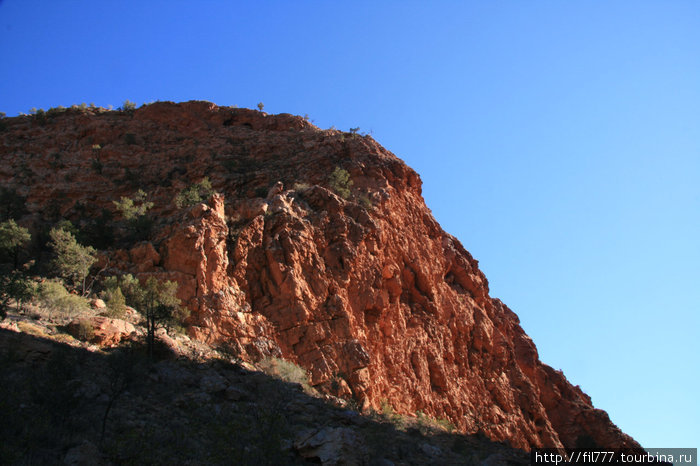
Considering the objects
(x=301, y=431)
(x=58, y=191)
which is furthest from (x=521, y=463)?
(x=58, y=191)

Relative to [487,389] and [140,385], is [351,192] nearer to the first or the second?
[487,389]

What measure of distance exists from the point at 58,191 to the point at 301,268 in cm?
1580

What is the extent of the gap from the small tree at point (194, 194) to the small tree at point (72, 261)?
5184 millimetres

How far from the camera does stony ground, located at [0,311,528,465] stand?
10.1 meters

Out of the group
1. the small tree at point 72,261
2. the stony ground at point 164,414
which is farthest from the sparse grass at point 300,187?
the stony ground at point 164,414

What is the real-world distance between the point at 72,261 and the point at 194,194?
22.4 ft

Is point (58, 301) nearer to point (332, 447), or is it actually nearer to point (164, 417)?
point (164, 417)

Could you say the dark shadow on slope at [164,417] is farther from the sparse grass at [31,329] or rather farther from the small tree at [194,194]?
the small tree at [194,194]

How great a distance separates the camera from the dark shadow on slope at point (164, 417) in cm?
1008

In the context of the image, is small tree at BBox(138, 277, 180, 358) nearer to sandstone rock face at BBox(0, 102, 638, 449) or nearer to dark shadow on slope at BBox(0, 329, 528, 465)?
sandstone rock face at BBox(0, 102, 638, 449)

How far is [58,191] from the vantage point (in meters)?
28.3

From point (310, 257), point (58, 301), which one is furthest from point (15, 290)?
point (310, 257)

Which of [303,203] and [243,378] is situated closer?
[243,378]

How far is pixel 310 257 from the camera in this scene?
2167 cm
